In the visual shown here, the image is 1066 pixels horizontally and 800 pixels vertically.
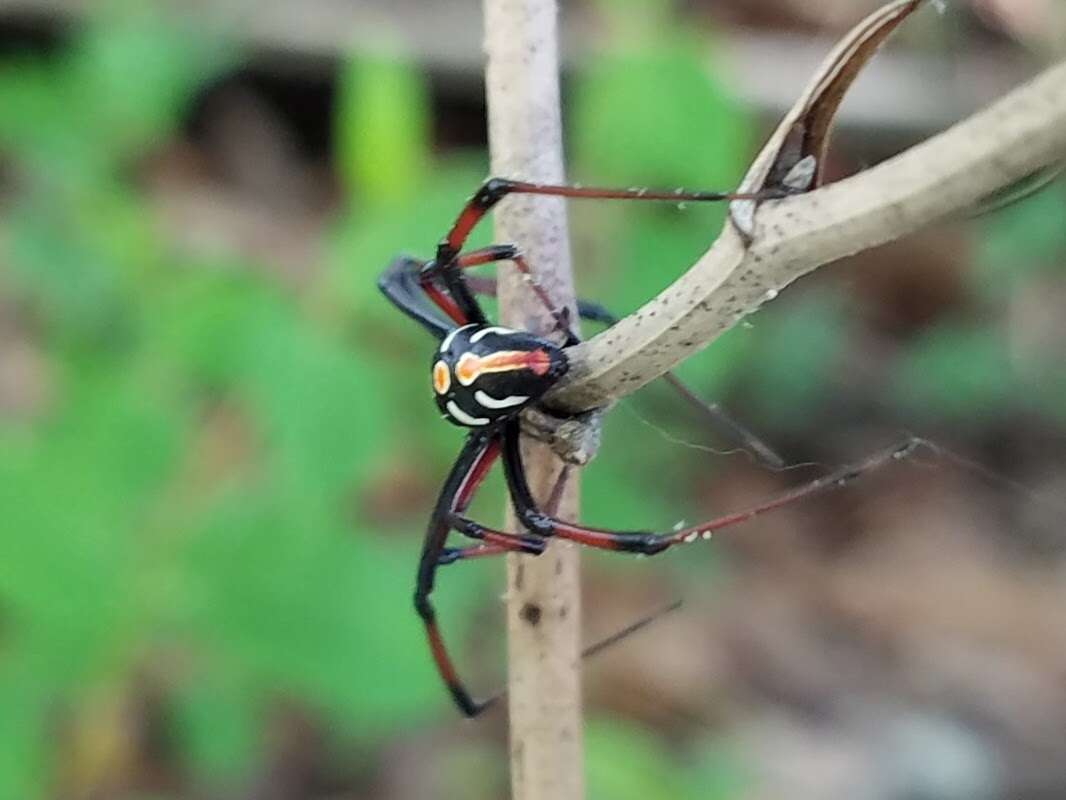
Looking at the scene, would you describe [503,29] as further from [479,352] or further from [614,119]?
[614,119]

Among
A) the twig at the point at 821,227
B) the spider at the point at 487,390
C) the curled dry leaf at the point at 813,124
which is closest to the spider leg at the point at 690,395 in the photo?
the spider at the point at 487,390

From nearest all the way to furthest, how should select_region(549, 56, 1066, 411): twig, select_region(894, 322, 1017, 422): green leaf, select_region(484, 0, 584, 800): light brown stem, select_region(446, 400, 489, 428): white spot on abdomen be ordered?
select_region(549, 56, 1066, 411): twig < select_region(484, 0, 584, 800): light brown stem < select_region(446, 400, 489, 428): white spot on abdomen < select_region(894, 322, 1017, 422): green leaf

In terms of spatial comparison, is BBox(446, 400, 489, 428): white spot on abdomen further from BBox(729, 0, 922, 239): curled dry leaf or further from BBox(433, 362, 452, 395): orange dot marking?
BBox(729, 0, 922, 239): curled dry leaf

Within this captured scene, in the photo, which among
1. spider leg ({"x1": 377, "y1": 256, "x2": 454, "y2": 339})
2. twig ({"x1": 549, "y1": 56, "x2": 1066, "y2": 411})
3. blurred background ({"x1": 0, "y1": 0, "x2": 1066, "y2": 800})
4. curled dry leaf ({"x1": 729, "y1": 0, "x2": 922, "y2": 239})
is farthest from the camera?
blurred background ({"x1": 0, "y1": 0, "x2": 1066, "y2": 800})

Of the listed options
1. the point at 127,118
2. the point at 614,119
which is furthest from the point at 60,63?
the point at 614,119

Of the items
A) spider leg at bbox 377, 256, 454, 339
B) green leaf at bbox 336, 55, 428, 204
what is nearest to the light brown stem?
spider leg at bbox 377, 256, 454, 339

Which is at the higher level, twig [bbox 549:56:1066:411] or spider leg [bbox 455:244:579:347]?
spider leg [bbox 455:244:579:347]

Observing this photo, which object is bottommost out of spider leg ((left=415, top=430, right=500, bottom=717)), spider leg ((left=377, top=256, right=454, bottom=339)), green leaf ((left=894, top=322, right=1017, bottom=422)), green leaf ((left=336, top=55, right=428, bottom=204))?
spider leg ((left=415, top=430, right=500, bottom=717))

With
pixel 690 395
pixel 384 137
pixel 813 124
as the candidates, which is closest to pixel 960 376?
pixel 384 137
